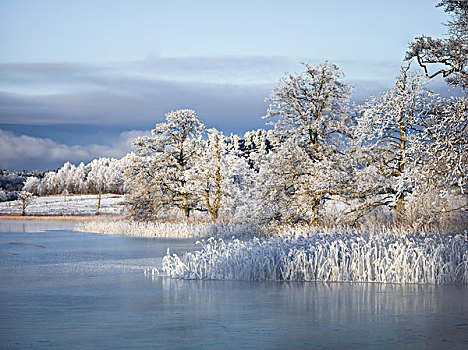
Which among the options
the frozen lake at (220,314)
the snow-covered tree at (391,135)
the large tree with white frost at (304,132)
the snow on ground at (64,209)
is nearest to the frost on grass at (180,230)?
the large tree with white frost at (304,132)

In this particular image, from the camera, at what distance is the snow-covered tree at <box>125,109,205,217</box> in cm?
3791

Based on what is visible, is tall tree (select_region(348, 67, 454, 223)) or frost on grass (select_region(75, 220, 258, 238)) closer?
tall tree (select_region(348, 67, 454, 223))

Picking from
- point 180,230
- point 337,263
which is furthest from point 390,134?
point 180,230

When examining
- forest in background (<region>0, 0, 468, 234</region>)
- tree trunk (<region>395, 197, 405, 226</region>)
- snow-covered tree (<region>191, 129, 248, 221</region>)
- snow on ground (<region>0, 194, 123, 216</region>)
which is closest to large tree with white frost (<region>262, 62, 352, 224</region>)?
forest in background (<region>0, 0, 468, 234</region>)

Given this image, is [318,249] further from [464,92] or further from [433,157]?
[464,92]

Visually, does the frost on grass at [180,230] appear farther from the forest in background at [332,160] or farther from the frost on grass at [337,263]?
the frost on grass at [337,263]

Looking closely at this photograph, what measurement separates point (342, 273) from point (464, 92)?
8122 millimetres

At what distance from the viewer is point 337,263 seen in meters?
13.6

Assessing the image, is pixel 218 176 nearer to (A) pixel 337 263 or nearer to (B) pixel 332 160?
(B) pixel 332 160

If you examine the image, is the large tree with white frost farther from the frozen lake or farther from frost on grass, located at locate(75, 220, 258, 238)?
the frozen lake

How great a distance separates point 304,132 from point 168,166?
14590 mm

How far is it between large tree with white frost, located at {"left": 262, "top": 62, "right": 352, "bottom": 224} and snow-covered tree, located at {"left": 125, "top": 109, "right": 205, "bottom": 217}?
11.1 m

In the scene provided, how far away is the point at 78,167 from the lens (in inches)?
→ 6319

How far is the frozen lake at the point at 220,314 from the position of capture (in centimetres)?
761
